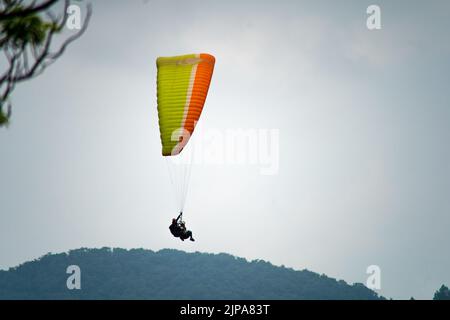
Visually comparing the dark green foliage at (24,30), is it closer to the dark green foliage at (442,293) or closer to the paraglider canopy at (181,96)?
the paraglider canopy at (181,96)

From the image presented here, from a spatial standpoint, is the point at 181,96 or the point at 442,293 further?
the point at 442,293

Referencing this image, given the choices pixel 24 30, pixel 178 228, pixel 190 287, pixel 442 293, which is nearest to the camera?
pixel 24 30

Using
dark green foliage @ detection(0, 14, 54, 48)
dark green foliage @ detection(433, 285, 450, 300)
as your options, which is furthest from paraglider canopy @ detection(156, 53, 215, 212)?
dark green foliage @ detection(433, 285, 450, 300)

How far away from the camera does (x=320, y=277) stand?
195m

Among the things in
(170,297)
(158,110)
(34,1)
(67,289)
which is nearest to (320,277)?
(170,297)

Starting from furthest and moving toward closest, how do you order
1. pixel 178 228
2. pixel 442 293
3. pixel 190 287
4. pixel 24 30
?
pixel 190 287, pixel 442 293, pixel 178 228, pixel 24 30

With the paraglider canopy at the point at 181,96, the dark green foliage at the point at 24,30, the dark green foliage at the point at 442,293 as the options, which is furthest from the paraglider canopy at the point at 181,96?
the dark green foliage at the point at 442,293

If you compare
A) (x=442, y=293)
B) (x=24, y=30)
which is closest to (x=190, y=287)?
(x=442, y=293)

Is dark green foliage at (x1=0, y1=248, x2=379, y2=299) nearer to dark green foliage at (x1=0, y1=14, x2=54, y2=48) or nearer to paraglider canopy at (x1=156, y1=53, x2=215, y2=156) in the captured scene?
paraglider canopy at (x1=156, y1=53, x2=215, y2=156)

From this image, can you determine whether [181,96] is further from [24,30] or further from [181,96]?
[24,30]

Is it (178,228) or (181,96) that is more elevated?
(181,96)

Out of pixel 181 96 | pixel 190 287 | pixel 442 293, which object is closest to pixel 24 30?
pixel 181 96

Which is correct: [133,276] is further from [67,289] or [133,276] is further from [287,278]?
[287,278]
